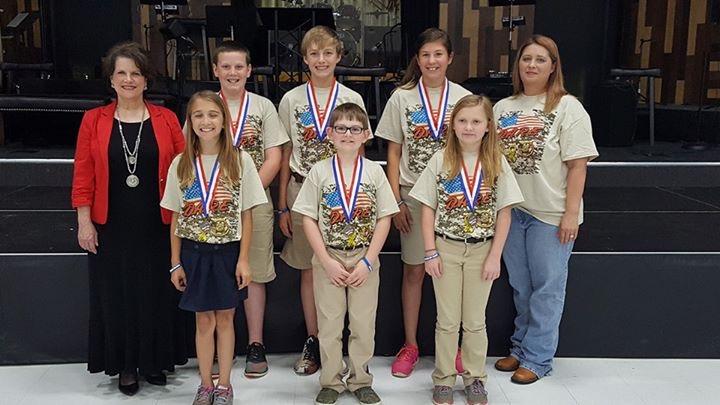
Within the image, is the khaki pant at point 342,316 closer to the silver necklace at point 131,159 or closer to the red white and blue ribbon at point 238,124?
the red white and blue ribbon at point 238,124

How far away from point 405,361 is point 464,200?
76cm

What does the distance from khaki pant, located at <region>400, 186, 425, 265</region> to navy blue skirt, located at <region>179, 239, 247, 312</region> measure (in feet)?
2.32

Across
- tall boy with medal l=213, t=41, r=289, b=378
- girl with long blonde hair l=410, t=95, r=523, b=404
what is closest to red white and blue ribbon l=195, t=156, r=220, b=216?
tall boy with medal l=213, t=41, r=289, b=378

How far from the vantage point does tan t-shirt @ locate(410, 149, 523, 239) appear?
2168 millimetres

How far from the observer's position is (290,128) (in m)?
2.41

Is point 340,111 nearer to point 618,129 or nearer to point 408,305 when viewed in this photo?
point 408,305

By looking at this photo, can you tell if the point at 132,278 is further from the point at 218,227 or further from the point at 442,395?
the point at 442,395

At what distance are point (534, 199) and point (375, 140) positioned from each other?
273cm

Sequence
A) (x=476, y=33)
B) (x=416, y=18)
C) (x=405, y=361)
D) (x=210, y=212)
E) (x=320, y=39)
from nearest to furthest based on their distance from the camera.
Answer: (x=210, y=212), (x=320, y=39), (x=405, y=361), (x=416, y=18), (x=476, y=33)

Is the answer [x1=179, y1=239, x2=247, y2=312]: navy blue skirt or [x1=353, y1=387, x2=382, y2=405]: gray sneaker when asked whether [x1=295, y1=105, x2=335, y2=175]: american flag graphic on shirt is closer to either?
[x1=179, y1=239, x2=247, y2=312]: navy blue skirt

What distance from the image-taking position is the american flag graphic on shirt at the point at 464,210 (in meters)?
2.17

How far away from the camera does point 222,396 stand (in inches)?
85.9

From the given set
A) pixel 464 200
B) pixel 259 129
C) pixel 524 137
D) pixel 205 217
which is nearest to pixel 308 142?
pixel 259 129

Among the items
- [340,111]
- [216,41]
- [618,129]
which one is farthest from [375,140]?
[216,41]
